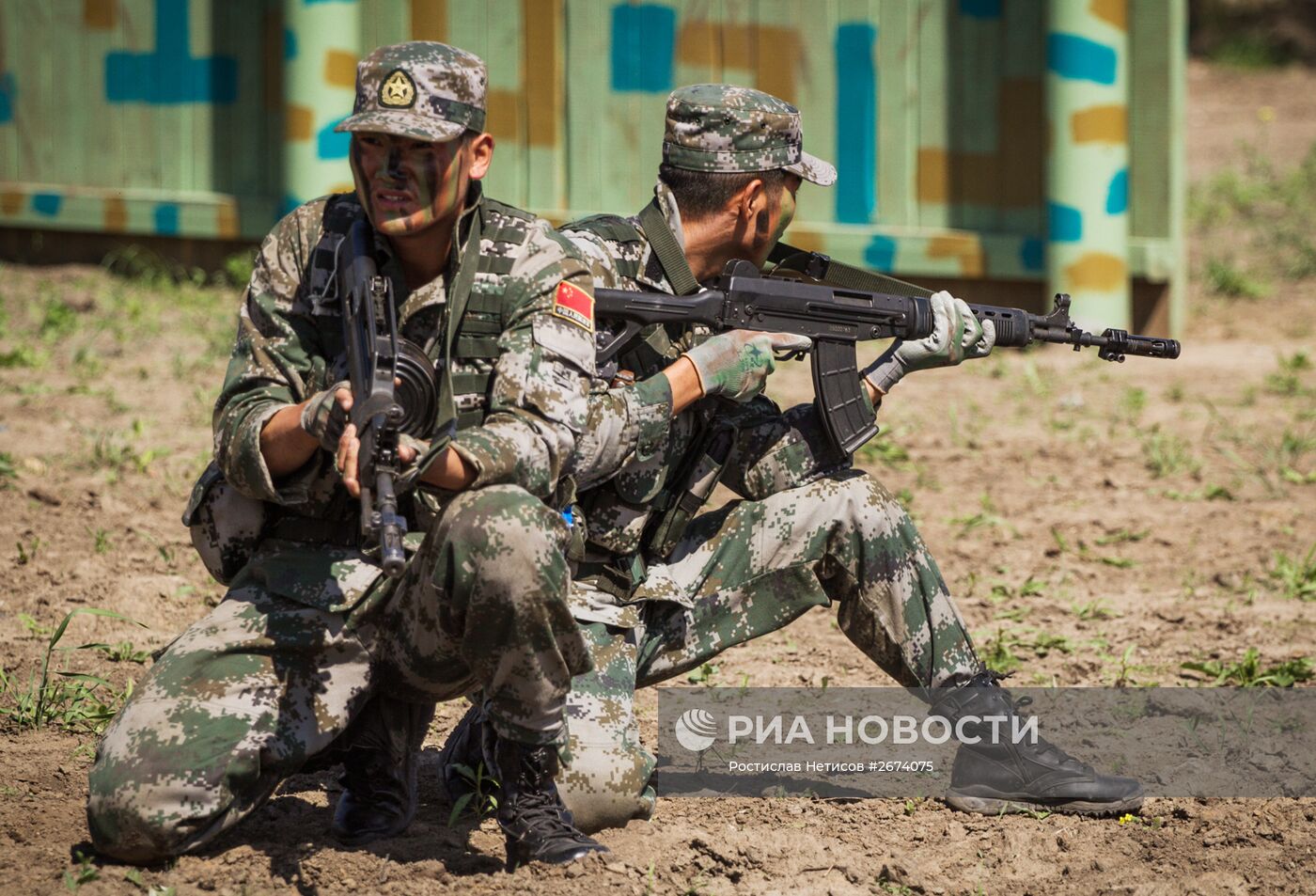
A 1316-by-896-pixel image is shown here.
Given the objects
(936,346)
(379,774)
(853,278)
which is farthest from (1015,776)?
(379,774)

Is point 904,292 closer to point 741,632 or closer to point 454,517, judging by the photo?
point 741,632

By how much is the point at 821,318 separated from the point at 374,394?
1.37 meters

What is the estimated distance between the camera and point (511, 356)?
314 centimetres

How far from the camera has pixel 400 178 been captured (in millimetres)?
3104

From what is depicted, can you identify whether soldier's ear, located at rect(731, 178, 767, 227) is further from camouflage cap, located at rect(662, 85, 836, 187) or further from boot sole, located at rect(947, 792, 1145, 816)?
boot sole, located at rect(947, 792, 1145, 816)

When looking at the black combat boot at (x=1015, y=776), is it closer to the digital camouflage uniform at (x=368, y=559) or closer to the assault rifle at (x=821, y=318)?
the assault rifle at (x=821, y=318)

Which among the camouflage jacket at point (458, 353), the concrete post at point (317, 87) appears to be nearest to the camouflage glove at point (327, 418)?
the camouflage jacket at point (458, 353)

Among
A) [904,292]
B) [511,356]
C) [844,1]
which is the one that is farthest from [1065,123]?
[511,356]

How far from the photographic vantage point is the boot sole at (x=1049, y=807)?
354 cm

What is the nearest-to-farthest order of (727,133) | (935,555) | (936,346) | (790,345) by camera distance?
(727,133) → (790,345) → (936,346) → (935,555)

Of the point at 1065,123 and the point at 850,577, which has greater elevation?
the point at 1065,123

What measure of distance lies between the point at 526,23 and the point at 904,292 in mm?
4496

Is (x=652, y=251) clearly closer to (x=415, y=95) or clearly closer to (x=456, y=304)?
(x=456, y=304)

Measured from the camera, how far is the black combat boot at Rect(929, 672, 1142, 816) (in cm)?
354
